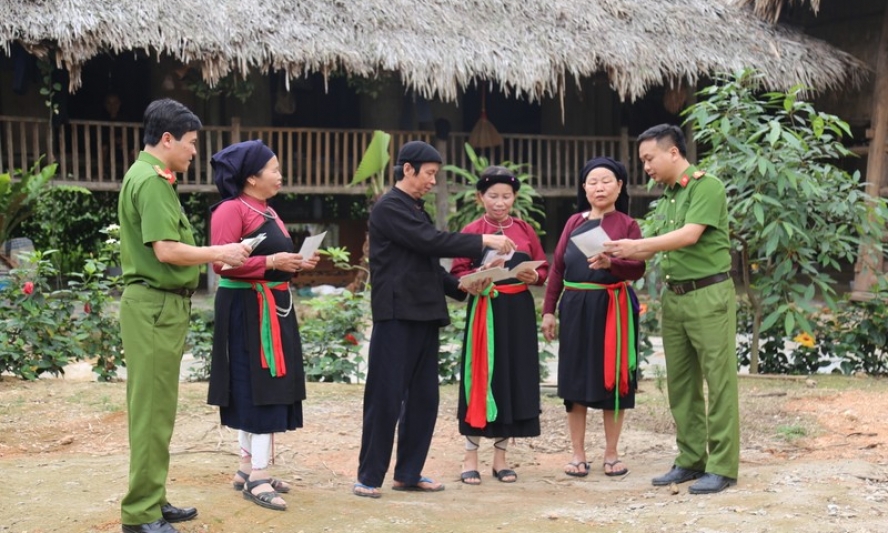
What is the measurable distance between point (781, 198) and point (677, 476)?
9.61ft

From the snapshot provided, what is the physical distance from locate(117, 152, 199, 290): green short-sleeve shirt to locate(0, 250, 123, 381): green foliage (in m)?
3.09

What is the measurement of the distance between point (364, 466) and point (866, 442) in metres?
2.75

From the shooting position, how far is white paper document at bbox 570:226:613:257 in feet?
14.5

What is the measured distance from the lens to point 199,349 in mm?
7238

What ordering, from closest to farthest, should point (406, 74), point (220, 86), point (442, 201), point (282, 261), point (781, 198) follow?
point (282, 261) → point (781, 198) → point (406, 74) → point (220, 86) → point (442, 201)

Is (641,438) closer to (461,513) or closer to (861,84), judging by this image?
(461,513)

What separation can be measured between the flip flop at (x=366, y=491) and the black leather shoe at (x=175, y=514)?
0.83m

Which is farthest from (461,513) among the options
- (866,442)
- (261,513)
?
(866,442)

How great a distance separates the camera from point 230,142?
1301 cm

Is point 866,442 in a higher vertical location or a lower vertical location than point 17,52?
lower

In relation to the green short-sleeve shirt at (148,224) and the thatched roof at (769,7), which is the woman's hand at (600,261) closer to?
the green short-sleeve shirt at (148,224)

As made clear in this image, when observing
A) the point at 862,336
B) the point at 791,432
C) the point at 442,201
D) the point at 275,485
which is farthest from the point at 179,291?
→ the point at 442,201

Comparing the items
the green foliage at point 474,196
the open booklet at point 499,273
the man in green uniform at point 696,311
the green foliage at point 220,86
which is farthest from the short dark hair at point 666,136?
the green foliage at point 220,86

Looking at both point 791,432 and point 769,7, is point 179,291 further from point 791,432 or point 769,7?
point 769,7
